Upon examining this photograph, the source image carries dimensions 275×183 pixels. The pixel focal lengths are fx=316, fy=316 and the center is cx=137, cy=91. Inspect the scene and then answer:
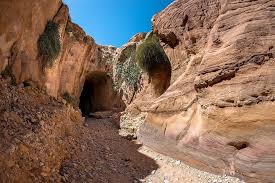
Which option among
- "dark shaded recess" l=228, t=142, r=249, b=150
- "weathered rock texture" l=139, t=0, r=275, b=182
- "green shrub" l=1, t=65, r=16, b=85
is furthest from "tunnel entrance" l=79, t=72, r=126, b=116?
"dark shaded recess" l=228, t=142, r=249, b=150

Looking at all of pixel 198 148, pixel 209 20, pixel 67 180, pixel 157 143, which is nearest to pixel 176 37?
pixel 209 20

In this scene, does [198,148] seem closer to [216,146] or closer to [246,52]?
[216,146]

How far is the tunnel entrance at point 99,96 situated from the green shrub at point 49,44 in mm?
10175

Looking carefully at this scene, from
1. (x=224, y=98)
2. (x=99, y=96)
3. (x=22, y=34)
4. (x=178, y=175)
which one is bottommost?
(x=178, y=175)

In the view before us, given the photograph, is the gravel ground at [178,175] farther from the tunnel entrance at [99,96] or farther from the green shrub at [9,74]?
the tunnel entrance at [99,96]

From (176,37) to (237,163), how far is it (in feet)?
18.6

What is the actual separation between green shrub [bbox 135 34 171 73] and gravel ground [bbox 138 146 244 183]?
14.3ft

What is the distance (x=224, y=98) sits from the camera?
7332 mm

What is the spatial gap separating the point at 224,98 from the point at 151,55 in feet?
17.0

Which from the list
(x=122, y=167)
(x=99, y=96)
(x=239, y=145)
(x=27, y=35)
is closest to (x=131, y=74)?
(x=99, y=96)

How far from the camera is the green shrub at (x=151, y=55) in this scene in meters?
11.9

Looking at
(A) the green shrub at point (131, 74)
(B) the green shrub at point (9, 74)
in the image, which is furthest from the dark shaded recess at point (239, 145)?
(A) the green shrub at point (131, 74)

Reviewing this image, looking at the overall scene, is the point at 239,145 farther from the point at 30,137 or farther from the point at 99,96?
the point at 99,96

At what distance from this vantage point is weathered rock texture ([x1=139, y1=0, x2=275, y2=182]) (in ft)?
21.3
